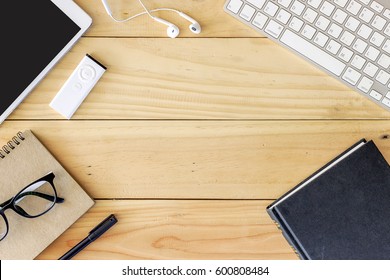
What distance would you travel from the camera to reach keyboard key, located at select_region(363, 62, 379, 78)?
2.29ft

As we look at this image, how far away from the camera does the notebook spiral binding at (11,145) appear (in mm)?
708

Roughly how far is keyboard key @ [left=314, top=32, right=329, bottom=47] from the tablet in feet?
1.15

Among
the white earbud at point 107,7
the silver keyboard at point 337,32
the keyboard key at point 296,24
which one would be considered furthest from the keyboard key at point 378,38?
the white earbud at point 107,7

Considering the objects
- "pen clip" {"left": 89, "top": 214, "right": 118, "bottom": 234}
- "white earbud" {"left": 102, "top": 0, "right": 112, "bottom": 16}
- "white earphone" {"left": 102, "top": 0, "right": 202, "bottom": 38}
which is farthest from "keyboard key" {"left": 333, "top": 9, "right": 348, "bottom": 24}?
"pen clip" {"left": 89, "top": 214, "right": 118, "bottom": 234}

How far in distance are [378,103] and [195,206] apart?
328 mm

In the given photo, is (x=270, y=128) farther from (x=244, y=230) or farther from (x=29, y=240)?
(x=29, y=240)

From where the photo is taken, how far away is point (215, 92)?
28.5 inches

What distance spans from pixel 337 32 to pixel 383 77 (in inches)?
3.9

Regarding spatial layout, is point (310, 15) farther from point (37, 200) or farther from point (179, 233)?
point (37, 200)

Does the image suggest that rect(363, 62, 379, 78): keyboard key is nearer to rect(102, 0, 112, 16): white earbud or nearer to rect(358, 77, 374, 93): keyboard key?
rect(358, 77, 374, 93): keyboard key

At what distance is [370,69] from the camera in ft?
2.30

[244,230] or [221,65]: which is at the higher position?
[221,65]

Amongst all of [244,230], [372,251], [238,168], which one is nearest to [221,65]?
[238,168]

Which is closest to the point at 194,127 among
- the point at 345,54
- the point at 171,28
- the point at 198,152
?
the point at 198,152
